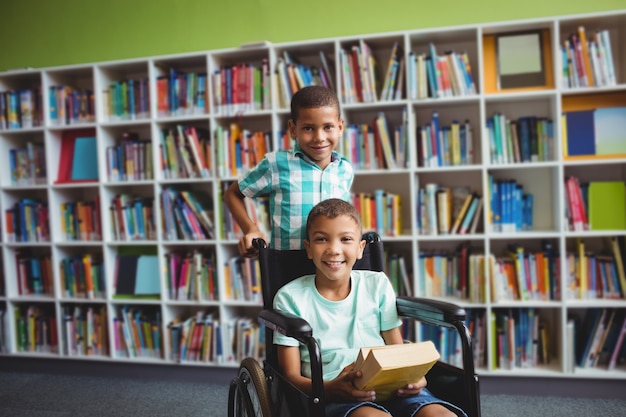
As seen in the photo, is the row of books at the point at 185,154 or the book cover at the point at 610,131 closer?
the book cover at the point at 610,131

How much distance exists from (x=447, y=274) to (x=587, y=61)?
1318 millimetres

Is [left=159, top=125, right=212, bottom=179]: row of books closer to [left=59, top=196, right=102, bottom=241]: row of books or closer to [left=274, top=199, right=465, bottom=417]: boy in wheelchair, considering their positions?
[left=59, top=196, right=102, bottom=241]: row of books

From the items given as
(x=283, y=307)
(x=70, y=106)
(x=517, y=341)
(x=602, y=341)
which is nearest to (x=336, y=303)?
(x=283, y=307)

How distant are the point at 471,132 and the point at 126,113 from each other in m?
2.10

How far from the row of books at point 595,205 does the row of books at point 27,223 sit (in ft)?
10.4

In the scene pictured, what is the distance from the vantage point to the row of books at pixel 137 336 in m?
3.45

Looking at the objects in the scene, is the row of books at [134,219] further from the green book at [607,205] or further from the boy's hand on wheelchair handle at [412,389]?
the green book at [607,205]

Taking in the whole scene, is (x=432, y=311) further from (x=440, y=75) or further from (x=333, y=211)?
(x=440, y=75)

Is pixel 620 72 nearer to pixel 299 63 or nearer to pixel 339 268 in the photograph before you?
pixel 299 63

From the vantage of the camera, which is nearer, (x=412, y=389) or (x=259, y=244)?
(x=412, y=389)

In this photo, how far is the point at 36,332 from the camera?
368cm

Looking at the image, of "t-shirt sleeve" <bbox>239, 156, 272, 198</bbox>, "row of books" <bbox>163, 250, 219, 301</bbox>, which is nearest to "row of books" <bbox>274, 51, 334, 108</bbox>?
"row of books" <bbox>163, 250, 219, 301</bbox>

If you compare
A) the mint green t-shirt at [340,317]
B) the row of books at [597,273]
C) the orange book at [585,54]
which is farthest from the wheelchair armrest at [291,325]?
the orange book at [585,54]

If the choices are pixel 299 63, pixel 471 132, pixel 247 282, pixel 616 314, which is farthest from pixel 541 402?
pixel 299 63
